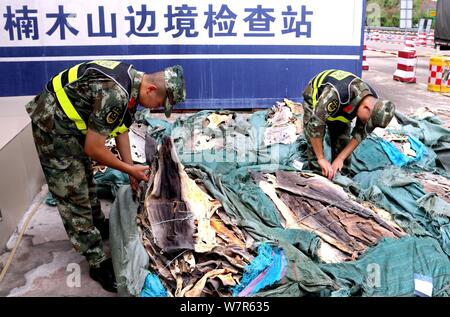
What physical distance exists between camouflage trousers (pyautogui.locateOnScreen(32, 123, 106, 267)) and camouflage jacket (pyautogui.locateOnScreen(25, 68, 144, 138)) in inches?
2.6

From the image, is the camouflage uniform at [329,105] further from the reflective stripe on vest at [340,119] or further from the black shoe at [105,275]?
the black shoe at [105,275]

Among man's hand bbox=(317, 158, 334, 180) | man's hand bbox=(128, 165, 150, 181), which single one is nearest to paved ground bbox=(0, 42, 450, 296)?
man's hand bbox=(128, 165, 150, 181)

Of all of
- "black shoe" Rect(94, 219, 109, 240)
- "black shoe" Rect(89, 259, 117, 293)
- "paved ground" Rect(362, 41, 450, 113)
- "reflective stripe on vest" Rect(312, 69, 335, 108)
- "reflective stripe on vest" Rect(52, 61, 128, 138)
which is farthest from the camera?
"paved ground" Rect(362, 41, 450, 113)

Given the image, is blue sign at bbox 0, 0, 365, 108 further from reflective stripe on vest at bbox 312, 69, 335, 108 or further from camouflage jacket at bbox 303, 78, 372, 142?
camouflage jacket at bbox 303, 78, 372, 142

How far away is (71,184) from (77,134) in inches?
11.6

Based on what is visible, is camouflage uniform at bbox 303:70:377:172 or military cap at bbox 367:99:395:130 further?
camouflage uniform at bbox 303:70:377:172

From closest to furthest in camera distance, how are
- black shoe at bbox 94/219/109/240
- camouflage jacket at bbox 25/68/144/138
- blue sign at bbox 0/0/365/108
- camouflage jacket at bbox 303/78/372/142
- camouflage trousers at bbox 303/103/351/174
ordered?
camouflage jacket at bbox 25/68/144/138
black shoe at bbox 94/219/109/240
camouflage jacket at bbox 303/78/372/142
camouflage trousers at bbox 303/103/351/174
blue sign at bbox 0/0/365/108

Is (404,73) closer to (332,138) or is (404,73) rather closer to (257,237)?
(332,138)

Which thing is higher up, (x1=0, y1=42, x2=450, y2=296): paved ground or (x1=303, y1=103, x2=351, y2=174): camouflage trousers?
(x1=303, y1=103, x2=351, y2=174): camouflage trousers

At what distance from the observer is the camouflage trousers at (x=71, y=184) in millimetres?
2574

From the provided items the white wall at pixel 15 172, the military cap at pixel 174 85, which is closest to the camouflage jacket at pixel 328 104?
the military cap at pixel 174 85

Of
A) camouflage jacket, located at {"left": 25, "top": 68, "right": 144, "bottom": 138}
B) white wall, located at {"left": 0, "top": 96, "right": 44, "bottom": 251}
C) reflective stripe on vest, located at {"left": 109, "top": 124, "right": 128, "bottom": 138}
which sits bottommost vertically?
white wall, located at {"left": 0, "top": 96, "right": 44, "bottom": 251}

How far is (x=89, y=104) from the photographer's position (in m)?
2.47

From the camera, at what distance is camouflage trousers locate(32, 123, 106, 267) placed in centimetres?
257
